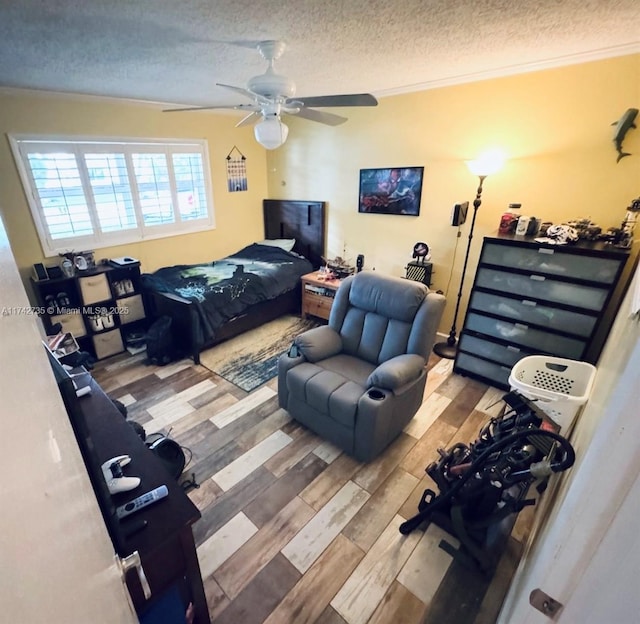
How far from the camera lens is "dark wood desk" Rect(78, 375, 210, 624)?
3.35ft

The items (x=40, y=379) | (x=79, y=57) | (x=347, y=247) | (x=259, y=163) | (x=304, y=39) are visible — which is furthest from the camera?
(x=259, y=163)

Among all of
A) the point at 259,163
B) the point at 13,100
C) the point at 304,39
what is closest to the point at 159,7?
the point at 304,39

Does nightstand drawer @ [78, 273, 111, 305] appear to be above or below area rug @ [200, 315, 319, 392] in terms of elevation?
above

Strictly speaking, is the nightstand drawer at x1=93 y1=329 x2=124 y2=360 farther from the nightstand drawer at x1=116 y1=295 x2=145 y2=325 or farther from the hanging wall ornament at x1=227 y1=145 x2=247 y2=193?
the hanging wall ornament at x1=227 y1=145 x2=247 y2=193

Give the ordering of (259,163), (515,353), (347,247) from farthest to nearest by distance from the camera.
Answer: (259,163) < (347,247) < (515,353)

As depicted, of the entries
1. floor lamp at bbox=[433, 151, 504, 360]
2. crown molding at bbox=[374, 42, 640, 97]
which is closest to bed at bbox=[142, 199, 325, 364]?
crown molding at bbox=[374, 42, 640, 97]

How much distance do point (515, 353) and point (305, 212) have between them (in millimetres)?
3085

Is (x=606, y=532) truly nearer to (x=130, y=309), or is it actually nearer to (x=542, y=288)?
(x=542, y=288)

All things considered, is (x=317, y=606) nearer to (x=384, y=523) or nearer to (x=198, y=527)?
(x=384, y=523)

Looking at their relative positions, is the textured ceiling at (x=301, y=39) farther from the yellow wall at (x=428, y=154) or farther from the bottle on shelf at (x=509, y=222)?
the bottle on shelf at (x=509, y=222)

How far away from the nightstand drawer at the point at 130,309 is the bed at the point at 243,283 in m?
0.10

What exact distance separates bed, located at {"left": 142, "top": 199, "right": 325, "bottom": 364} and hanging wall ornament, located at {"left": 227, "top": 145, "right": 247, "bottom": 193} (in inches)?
18.4

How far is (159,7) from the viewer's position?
141 cm

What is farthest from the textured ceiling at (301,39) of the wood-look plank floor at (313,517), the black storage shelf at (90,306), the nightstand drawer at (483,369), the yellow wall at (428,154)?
the wood-look plank floor at (313,517)
